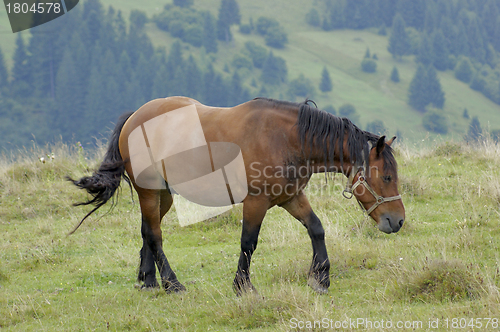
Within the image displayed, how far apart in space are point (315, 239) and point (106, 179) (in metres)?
2.68

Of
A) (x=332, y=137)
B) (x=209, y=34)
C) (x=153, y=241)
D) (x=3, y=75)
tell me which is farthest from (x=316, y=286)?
(x=209, y=34)

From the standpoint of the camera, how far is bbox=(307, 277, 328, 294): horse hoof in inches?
199

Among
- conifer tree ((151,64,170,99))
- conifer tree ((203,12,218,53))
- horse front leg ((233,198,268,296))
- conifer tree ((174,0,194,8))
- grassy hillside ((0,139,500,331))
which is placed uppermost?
horse front leg ((233,198,268,296))

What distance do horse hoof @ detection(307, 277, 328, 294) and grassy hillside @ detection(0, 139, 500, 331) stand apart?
90 mm

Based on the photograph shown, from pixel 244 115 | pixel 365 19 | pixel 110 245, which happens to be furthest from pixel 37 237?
pixel 365 19

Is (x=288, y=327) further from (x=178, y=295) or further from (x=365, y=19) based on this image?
(x=365, y=19)

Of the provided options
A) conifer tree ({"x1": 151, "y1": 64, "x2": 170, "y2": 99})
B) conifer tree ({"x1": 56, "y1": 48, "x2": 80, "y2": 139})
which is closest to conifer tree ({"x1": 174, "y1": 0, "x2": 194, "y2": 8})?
conifer tree ({"x1": 151, "y1": 64, "x2": 170, "y2": 99})

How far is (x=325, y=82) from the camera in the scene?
98438 millimetres

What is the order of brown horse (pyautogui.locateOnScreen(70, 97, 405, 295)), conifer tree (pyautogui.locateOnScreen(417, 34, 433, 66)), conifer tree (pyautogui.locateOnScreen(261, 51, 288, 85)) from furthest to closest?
1. conifer tree (pyautogui.locateOnScreen(417, 34, 433, 66))
2. conifer tree (pyautogui.locateOnScreen(261, 51, 288, 85))
3. brown horse (pyautogui.locateOnScreen(70, 97, 405, 295))

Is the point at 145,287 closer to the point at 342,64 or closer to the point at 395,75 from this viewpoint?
the point at 395,75

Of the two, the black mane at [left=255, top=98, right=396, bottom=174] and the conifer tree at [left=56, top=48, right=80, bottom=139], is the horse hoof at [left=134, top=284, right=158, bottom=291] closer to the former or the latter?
the black mane at [left=255, top=98, right=396, bottom=174]

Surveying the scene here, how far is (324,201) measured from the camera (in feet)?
27.7

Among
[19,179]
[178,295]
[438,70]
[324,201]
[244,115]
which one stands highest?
[244,115]

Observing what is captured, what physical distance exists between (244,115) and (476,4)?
16811 centimetres
